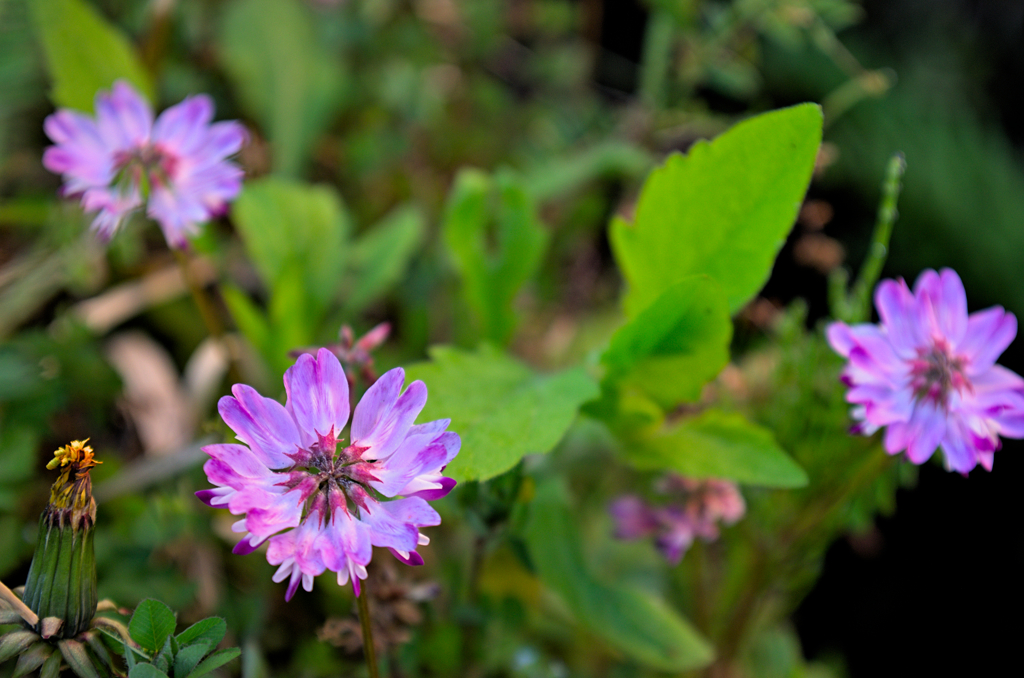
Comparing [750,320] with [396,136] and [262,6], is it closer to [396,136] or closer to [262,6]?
[396,136]

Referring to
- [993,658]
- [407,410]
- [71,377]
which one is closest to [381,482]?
[407,410]

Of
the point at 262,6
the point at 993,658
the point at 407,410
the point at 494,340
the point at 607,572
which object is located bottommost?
the point at 993,658

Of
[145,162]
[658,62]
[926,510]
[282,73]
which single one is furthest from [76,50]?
[926,510]

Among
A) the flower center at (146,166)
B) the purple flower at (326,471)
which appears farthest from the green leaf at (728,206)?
the flower center at (146,166)

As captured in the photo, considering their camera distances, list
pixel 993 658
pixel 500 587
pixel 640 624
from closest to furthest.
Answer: pixel 640 624, pixel 500 587, pixel 993 658

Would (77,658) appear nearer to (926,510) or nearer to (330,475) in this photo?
(330,475)

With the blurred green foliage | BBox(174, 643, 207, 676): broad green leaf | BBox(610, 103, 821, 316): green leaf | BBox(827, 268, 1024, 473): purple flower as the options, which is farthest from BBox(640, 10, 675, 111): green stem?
BBox(174, 643, 207, 676): broad green leaf
